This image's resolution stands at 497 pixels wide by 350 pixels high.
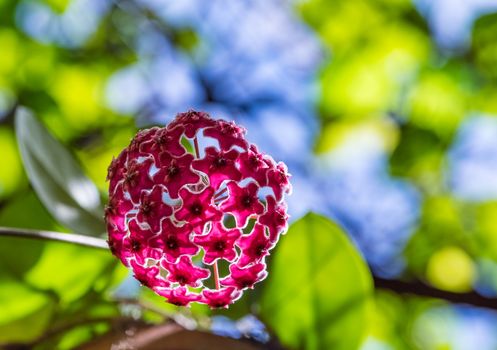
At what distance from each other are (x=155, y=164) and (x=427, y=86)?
53.1 inches

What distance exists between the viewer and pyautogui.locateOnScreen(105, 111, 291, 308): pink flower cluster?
1.24 meters

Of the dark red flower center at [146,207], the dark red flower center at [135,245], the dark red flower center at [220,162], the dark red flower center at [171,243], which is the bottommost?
the dark red flower center at [135,245]

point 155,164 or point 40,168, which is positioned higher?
point 155,164

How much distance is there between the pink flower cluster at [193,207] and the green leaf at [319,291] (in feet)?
0.63

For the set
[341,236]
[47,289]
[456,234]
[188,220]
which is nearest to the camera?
[188,220]

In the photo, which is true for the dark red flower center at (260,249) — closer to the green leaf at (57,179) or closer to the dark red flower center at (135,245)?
the dark red flower center at (135,245)

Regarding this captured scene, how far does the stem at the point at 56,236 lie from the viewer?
133 centimetres

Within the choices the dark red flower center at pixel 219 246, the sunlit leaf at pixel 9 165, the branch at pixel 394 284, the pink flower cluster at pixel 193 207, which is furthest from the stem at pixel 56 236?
the sunlit leaf at pixel 9 165

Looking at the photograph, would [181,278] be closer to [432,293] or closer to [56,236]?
[56,236]

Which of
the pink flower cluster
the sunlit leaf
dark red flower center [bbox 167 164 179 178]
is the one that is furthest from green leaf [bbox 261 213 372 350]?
the sunlit leaf

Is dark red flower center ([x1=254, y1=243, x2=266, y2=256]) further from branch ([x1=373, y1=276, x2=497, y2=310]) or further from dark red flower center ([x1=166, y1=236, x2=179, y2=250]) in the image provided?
branch ([x1=373, y1=276, x2=497, y2=310])

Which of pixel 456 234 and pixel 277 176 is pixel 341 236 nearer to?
pixel 277 176

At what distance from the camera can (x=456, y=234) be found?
7.90ft

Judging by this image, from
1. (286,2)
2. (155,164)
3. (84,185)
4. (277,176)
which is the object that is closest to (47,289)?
(84,185)
